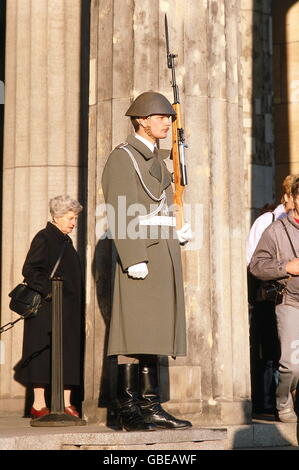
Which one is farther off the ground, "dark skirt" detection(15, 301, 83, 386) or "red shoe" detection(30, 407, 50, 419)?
"dark skirt" detection(15, 301, 83, 386)

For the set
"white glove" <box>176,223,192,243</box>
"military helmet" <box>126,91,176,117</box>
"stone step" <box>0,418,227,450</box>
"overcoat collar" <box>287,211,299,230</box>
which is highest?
"military helmet" <box>126,91,176,117</box>

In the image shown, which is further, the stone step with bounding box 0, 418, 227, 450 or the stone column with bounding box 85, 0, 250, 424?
the stone column with bounding box 85, 0, 250, 424

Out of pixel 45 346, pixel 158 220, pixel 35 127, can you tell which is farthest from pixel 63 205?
pixel 158 220

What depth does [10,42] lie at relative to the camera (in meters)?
12.3

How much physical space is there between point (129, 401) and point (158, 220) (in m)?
1.18

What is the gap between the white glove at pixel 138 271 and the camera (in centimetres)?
829

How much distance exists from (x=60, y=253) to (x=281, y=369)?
1.95 m

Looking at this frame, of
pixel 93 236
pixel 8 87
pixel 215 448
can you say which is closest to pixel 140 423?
pixel 215 448

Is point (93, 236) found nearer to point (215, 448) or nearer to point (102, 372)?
point (102, 372)

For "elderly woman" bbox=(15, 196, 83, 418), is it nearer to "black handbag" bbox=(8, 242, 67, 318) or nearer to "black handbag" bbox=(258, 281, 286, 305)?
"black handbag" bbox=(8, 242, 67, 318)

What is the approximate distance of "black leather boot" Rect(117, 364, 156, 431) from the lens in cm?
831

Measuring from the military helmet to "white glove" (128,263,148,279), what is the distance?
3.33 ft

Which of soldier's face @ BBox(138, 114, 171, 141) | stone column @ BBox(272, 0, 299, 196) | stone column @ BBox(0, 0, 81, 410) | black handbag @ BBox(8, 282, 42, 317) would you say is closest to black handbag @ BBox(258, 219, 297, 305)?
black handbag @ BBox(8, 282, 42, 317)

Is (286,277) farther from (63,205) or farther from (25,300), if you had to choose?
(25,300)
